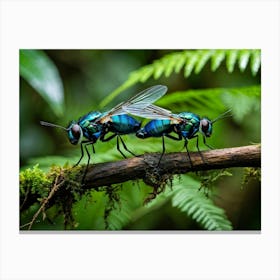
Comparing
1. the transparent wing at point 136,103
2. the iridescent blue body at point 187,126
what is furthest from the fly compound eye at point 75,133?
the iridescent blue body at point 187,126

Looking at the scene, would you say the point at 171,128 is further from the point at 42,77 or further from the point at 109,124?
the point at 42,77

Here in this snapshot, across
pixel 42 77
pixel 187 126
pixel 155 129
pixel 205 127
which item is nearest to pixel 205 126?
pixel 205 127

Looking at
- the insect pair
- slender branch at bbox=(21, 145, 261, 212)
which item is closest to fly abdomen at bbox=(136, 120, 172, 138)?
the insect pair
